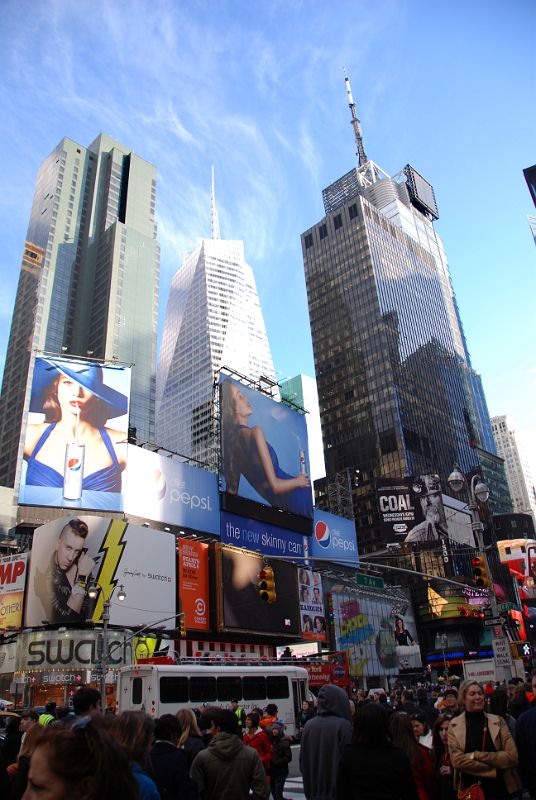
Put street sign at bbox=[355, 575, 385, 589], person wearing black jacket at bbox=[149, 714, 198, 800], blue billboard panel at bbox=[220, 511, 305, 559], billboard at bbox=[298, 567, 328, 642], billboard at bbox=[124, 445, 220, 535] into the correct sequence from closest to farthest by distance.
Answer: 1. person wearing black jacket at bbox=[149, 714, 198, 800]
2. street sign at bbox=[355, 575, 385, 589]
3. billboard at bbox=[124, 445, 220, 535]
4. blue billboard panel at bbox=[220, 511, 305, 559]
5. billboard at bbox=[298, 567, 328, 642]

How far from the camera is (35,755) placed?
2527 mm

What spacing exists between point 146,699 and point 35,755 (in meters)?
22.5

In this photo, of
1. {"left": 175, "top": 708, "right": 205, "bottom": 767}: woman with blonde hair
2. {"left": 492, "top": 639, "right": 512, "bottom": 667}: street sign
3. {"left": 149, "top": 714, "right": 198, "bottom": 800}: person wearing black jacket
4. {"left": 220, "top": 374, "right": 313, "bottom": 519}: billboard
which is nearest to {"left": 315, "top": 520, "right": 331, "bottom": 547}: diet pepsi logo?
{"left": 220, "top": 374, "right": 313, "bottom": 519}: billboard

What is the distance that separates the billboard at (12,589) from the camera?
1746 inches

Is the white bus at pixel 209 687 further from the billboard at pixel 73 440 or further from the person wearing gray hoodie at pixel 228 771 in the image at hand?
the billboard at pixel 73 440

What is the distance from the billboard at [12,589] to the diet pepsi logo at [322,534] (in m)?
33.1

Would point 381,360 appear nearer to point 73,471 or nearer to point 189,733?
point 73,471

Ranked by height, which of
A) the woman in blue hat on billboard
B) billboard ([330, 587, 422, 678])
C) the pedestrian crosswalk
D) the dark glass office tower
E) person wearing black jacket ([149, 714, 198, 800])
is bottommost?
the pedestrian crosswalk

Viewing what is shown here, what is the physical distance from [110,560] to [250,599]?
14015mm

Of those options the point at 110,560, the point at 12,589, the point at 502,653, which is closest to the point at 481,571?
the point at 502,653

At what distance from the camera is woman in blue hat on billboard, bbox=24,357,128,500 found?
161ft

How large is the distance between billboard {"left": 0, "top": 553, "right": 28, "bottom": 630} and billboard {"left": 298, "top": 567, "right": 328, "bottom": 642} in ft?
84.1

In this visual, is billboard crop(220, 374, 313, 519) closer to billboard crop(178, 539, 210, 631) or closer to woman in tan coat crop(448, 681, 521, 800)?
billboard crop(178, 539, 210, 631)

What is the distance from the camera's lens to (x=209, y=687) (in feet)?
81.7
